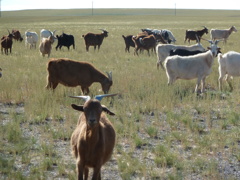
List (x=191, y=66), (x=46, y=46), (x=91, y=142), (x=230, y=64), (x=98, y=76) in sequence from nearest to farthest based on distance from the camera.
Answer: (x=91, y=142) → (x=98, y=76) → (x=230, y=64) → (x=191, y=66) → (x=46, y=46)

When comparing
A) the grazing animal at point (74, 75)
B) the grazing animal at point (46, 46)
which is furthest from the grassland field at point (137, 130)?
the grazing animal at point (46, 46)

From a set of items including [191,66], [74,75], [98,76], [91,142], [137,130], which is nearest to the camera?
[91,142]

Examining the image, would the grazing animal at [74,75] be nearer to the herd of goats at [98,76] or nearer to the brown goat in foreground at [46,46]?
the herd of goats at [98,76]

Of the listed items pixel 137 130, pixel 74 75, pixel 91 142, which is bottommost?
pixel 137 130

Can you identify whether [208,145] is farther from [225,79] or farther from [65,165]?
[225,79]

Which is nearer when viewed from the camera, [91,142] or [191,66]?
[91,142]

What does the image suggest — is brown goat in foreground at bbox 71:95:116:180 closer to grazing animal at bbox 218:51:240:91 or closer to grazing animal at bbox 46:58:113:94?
grazing animal at bbox 46:58:113:94

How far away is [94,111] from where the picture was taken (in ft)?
18.5

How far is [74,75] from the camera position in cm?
1264

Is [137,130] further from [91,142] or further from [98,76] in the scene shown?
[91,142]

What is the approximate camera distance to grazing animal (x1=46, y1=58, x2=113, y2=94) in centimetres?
1266

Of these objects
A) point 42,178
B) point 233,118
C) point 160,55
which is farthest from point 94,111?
point 160,55

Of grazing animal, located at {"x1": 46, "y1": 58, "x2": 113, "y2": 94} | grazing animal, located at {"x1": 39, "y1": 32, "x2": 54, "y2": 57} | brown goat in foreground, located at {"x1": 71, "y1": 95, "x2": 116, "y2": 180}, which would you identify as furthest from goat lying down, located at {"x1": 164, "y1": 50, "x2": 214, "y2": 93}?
grazing animal, located at {"x1": 39, "y1": 32, "x2": 54, "y2": 57}

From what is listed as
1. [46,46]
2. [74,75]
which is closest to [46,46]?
A: [46,46]
